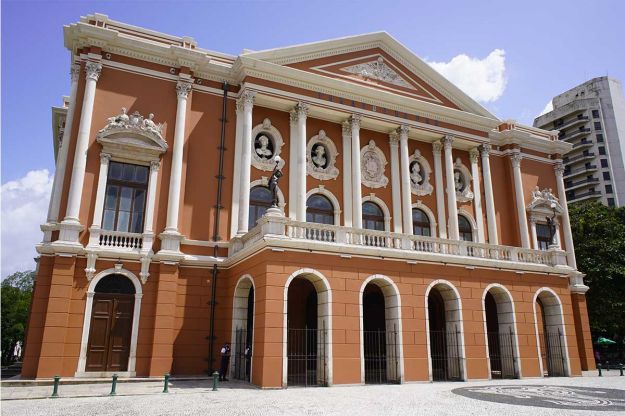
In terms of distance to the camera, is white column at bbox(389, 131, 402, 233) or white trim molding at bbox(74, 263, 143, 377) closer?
white trim molding at bbox(74, 263, 143, 377)

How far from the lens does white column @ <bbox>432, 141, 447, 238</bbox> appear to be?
1041 inches

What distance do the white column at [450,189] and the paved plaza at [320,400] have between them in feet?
33.6

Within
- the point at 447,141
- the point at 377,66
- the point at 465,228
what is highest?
the point at 377,66

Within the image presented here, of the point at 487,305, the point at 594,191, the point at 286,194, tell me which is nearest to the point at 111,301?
the point at 286,194

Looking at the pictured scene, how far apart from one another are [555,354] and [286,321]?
1351 cm

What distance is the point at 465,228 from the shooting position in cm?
2773

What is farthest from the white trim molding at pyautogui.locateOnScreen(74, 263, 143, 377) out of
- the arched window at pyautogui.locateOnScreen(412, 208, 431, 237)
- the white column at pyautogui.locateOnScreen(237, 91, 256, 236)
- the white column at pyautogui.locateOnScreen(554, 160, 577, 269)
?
the white column at pyautogui.locateOnScreen(554, 160, 577, 269)

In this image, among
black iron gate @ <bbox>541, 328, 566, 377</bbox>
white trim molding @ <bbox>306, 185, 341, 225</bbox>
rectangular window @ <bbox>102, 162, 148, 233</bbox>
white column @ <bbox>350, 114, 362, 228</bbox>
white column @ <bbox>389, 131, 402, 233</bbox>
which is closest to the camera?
rectangular window @ <bbox>102, 162, 148, 233</bbox>

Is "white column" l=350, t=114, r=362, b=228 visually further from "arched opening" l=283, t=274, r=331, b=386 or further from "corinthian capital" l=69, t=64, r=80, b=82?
"corinthian capital" l=69, t=64, r=80, b=82

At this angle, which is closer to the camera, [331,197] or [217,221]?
[217,221]

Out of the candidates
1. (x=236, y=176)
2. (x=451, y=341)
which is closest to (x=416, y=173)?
(x=451, y=341)

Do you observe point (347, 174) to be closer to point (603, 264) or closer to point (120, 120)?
point (120, 120)

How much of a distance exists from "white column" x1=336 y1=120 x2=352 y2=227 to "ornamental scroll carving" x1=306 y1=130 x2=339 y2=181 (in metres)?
0.49

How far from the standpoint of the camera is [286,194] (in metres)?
23.3
